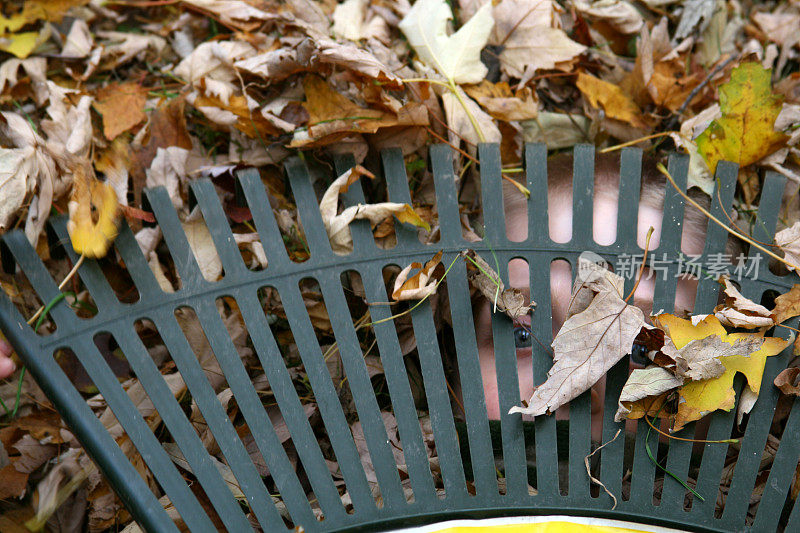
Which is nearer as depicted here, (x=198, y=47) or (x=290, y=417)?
(x=290, y=417)

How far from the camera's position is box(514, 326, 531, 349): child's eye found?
116 cm

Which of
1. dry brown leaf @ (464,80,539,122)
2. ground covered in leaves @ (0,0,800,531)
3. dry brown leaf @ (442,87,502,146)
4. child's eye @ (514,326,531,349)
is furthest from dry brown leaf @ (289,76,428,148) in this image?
child's eye @ (514,326,531,349)

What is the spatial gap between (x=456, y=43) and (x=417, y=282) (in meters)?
0.61

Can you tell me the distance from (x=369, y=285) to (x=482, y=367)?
10.1 inches

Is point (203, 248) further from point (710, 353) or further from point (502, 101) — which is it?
point (710, 353)

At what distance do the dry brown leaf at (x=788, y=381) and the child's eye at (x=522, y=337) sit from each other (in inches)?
16.2

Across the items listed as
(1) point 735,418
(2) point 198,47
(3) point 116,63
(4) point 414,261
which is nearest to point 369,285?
(4) point 414,261

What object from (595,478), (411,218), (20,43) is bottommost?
(595,478)

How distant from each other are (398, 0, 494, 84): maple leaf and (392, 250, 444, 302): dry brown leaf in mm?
488

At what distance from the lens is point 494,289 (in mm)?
1134

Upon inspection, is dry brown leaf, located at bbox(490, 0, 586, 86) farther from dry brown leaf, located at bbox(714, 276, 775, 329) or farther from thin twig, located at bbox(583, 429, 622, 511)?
thin twig, located at bbox(583, 429, 622, 511)

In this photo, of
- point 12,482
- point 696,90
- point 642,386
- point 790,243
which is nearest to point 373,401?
point 642,386

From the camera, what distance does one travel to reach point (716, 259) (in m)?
1.17

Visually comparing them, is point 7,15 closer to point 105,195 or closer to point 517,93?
point 105,195
